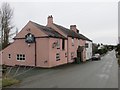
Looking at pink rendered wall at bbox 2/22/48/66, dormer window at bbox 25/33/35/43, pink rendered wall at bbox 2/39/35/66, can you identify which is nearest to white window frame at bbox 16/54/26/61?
pink rendered wall at bbox 2/39/35/66

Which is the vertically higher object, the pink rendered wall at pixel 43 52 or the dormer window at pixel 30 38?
the dormer window at pixel 30 38

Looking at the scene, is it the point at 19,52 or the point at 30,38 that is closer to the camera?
the point at 30,38

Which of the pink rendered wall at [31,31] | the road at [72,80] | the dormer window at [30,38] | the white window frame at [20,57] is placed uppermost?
the pink rendered wall at [31,31]

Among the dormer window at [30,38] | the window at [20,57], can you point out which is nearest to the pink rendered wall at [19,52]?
the window at [20,57]

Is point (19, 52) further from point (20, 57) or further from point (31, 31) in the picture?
point (31, 31)

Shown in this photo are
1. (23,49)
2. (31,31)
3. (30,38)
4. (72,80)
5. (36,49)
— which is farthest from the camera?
(23,49)

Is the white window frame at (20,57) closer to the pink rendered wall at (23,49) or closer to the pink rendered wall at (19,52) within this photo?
the pink rendered wall at (19,52)

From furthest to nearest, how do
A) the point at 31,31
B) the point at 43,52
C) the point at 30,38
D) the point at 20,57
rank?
the point at 20,57 < the point at 31,31 < the point at 30,38 < the point at 43,52

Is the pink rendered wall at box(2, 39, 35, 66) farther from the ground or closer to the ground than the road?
farther from the ground

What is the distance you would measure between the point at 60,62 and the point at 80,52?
13.5 meters

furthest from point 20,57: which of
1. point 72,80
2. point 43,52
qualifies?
point 72,80

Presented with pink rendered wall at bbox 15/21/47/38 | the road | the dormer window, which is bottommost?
the road

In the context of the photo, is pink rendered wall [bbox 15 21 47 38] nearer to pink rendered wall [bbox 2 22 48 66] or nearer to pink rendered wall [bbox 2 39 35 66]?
pink rendered wall [bbox 2 22 48 66]

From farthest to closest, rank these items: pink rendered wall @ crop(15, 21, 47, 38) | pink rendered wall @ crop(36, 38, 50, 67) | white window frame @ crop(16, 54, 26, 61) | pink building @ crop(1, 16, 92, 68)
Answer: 1. white window frame @ crop(16, 54, 26, 61)
2. pink rendered wall @ crop(15, 21, 47, 38)
3. pink building @ crop(1, 16, 92, 68)
4. pink rendered wall @ crop(36, 38, 50, 67)
